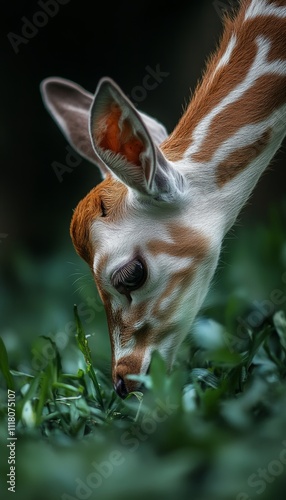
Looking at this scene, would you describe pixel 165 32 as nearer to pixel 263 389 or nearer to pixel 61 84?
pixel 61 84

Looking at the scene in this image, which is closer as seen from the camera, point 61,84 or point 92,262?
point 92,262

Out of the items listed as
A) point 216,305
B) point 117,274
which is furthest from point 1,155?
point 117,274

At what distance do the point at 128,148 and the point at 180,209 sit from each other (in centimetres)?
37

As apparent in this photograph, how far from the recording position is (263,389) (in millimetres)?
3066

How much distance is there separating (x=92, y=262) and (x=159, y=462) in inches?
52.3

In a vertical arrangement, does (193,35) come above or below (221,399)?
below

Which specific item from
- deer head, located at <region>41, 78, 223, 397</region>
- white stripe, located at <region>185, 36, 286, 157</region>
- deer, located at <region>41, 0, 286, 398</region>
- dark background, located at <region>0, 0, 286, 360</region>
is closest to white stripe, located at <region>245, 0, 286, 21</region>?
deer, located at <region>41, 0, 286, 398</region>

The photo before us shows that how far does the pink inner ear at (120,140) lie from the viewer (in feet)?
10.6

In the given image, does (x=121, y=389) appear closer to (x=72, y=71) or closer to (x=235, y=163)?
(x=235, y=163)

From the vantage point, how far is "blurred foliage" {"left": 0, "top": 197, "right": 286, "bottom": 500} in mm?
2316

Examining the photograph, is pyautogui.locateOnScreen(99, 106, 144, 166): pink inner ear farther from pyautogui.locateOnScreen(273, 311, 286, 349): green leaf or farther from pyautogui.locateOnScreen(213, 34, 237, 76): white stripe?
pyautogui.locateOnScreen(273, 311, 286, 349): green leaf

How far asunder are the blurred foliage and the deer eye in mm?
226

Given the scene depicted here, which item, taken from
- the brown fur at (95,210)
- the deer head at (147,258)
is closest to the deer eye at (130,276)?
the deer head at (147,258)

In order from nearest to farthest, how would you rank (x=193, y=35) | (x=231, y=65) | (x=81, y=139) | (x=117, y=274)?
(x=117, y=274) < (x=231, y=65) < (x=81, y=139) < (x=193, y=35)
